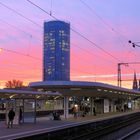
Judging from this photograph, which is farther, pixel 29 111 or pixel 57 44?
pixel 29 111

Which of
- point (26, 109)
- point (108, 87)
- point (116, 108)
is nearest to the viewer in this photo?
point (26, 109)

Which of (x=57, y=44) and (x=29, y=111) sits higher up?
(x=57, y=44)

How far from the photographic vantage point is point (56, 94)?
52.9 metres

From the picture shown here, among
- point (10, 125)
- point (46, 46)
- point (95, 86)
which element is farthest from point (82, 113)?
point (46, 46)

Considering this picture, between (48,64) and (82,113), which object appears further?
(82,113)

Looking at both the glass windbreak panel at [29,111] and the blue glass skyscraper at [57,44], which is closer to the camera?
the blue glass skyscraper at [57,44]

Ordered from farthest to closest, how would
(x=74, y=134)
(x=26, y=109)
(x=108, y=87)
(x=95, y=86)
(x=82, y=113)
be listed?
(x=82, y=113), (x=108, y=87), (x=95, y=86), (x=26, y=109), (x=74, y=134)

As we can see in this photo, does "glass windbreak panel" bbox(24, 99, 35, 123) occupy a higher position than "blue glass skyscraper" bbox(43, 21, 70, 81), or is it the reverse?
"blue glass skyscraper" bbox(43, 21, 70, 81)

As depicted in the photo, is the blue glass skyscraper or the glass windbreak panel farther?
the glass windbreak panel

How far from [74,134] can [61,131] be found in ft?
10.6

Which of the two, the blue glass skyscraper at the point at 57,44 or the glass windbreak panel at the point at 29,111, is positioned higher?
the blue glass skyscraper at the point at 57,44

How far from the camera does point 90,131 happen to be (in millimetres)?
32875

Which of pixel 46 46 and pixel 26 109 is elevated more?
pixel 46 46

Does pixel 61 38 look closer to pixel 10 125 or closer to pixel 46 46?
A: pixel 46 46
